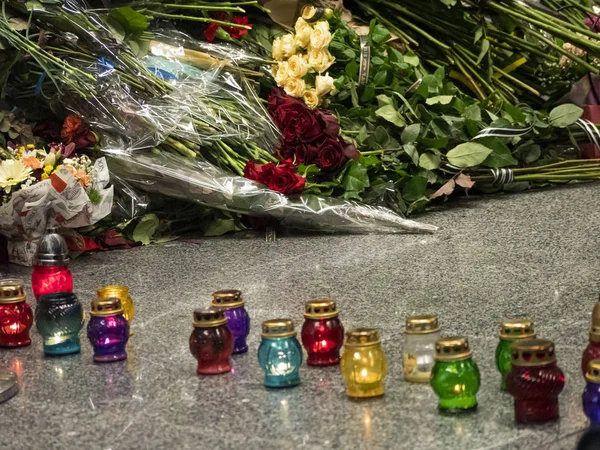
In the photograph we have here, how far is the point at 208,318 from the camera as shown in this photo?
1.47 meters

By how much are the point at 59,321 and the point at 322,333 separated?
0.44 metres

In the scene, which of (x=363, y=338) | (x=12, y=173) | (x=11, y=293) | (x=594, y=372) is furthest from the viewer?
(x=12, y=173)

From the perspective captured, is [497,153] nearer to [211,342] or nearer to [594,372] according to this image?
[211,342]

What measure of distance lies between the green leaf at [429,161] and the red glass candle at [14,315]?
1.34 m

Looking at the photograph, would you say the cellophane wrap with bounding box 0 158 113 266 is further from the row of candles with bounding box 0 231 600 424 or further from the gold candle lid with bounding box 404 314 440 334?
the gold candle lid with bounding box 404 314 440 334

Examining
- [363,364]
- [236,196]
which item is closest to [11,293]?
[363,364]

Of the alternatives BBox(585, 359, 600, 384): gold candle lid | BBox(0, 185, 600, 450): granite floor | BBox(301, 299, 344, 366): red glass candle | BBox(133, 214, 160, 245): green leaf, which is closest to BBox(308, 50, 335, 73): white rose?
BBox(0, 185, 600, 450): granite floor

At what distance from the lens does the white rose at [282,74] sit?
293cm

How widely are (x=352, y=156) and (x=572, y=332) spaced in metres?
1.20

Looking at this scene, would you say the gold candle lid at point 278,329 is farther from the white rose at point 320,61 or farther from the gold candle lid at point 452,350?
the white rose at point 320,61

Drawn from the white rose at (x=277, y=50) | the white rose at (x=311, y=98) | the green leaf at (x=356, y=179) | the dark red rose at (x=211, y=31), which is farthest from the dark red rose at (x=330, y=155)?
the dark red rose at (x=211, y=31)

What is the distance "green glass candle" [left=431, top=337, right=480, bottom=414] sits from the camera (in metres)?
1.28

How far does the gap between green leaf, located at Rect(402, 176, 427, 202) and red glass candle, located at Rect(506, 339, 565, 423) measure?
1.54 meters

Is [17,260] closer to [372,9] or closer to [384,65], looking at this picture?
[384,65]
